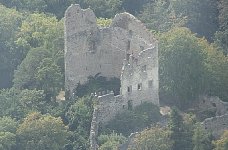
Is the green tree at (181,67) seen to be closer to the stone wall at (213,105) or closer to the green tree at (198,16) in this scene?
the stone wall at (213,105)

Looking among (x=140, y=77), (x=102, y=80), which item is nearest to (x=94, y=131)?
(x=140, y=77)

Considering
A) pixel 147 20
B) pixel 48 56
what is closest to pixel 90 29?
pixel 48 56

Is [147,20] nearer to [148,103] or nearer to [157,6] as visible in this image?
[157,6]

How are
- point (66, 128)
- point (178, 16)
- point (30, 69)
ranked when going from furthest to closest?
point (178, 16) < point (30, 69) < point (66, 128)

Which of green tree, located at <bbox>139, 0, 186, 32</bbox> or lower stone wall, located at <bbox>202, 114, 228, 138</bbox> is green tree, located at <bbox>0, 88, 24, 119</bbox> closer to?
lower stone wall, located at <bbox>202, 114, 228, 138</bbox>

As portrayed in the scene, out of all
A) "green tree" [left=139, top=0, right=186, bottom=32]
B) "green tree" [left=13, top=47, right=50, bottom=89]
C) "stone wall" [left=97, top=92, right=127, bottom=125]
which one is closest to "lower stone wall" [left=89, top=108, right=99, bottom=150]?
"stone wall" [left=97, top=92, right=127, bottom=125]
